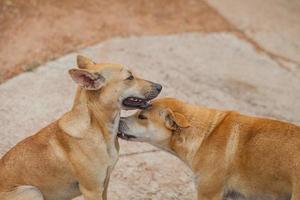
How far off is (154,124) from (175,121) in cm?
29

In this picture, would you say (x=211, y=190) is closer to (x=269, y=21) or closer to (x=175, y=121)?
(x=175, y=121)

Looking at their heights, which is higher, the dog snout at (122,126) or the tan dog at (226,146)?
the dog snout at (122,126)

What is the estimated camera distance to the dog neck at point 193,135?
275 inches

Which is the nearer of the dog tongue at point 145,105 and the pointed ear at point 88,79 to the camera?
the pointed ear at point 88,79

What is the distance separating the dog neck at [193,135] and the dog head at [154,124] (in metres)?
0.08

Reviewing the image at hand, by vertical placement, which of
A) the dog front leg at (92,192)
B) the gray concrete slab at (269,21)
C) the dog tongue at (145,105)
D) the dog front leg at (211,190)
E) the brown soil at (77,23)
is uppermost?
the dog tongue at (145,105)

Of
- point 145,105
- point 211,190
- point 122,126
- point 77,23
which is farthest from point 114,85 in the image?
point 77,23

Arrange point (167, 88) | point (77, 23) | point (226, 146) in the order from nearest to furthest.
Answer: point (226, 146) → point (167, 88) → point (77, 23)

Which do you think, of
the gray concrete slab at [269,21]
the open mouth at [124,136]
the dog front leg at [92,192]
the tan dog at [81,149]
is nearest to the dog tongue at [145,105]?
the tan dog at [81,149]

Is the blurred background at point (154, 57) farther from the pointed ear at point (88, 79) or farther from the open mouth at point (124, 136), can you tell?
the pointed ear at point (88, 79)

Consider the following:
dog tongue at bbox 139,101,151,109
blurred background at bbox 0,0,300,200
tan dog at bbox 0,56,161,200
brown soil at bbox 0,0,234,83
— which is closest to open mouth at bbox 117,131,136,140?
tan dog at bbox 0,56,161,200

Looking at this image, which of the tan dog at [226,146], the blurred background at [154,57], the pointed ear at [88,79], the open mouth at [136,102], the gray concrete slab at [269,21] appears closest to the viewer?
the pointed ear at [88,79]

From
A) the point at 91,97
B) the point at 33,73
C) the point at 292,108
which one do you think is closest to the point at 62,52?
the point at 33,73

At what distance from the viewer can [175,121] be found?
690 cm
